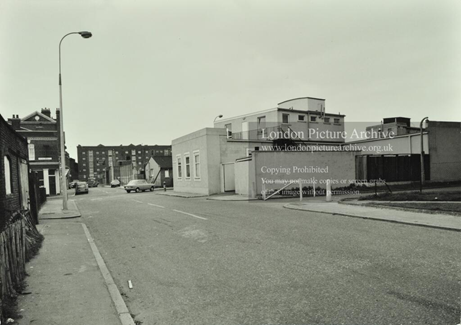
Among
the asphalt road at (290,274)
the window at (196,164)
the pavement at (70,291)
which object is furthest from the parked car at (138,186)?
the pavement at (70,291)

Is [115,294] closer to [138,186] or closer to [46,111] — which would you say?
[138,186]

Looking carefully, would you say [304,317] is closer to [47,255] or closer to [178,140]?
[47,255]

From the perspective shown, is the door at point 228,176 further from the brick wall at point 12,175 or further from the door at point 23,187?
the brick wall at point 12,175

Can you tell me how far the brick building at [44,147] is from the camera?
4730cm

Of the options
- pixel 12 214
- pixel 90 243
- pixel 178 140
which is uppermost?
pixel 178 140

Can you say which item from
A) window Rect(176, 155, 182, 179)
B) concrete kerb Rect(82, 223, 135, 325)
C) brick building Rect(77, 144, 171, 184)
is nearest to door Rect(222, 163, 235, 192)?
window Rect(176, 155, 182, 179)

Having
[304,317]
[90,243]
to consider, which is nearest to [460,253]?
[304,317]

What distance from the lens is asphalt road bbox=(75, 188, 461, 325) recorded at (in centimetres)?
426

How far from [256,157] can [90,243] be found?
1444 centimetres

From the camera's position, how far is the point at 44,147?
48.3m

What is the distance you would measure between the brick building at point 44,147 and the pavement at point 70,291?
44.0m

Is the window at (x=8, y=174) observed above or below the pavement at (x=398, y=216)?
above

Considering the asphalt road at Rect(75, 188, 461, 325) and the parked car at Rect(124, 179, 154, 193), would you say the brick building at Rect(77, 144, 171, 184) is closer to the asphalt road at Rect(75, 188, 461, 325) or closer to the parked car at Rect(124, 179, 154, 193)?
the parked car at Rect(124, 179, 154, 193)

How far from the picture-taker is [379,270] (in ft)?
19.1
